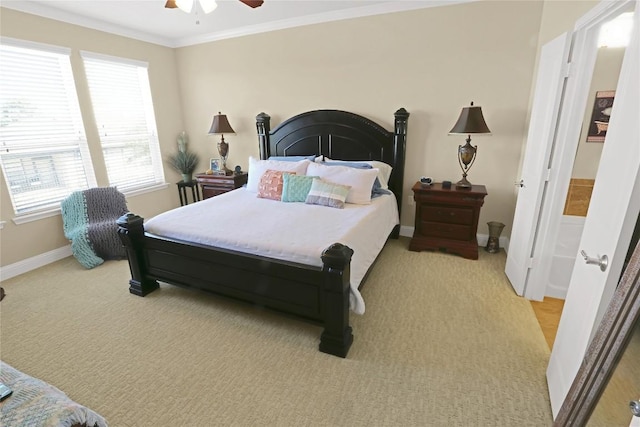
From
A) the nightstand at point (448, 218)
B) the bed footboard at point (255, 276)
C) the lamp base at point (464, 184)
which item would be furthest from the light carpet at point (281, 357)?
the lamp base at point (464, 184)

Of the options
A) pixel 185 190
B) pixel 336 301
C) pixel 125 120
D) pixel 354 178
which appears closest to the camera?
pixel 336 301

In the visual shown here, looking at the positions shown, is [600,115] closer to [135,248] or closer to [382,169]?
[382,169]

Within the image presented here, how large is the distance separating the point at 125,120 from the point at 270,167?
2.26m

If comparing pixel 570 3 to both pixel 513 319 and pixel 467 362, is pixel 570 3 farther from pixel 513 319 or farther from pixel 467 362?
pixel 467 362

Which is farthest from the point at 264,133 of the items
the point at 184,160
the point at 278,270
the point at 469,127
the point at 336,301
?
the point at 336,301

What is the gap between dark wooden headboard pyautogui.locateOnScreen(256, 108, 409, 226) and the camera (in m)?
3.64

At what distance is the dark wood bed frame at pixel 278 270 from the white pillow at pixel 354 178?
0.66 metres

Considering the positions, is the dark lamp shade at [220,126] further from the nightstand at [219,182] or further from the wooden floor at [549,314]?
the wooden floor at [549,314]

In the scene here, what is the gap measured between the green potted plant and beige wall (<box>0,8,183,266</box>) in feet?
0.37

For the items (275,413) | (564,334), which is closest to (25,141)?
(275,413)

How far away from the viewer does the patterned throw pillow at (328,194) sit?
117 inches

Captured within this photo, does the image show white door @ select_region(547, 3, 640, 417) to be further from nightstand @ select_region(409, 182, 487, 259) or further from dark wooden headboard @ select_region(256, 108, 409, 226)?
dark wooden headboard @ select_region(256, 108, 409, 226)

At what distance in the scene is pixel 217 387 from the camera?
1.81 m

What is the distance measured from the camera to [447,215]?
131 inches
